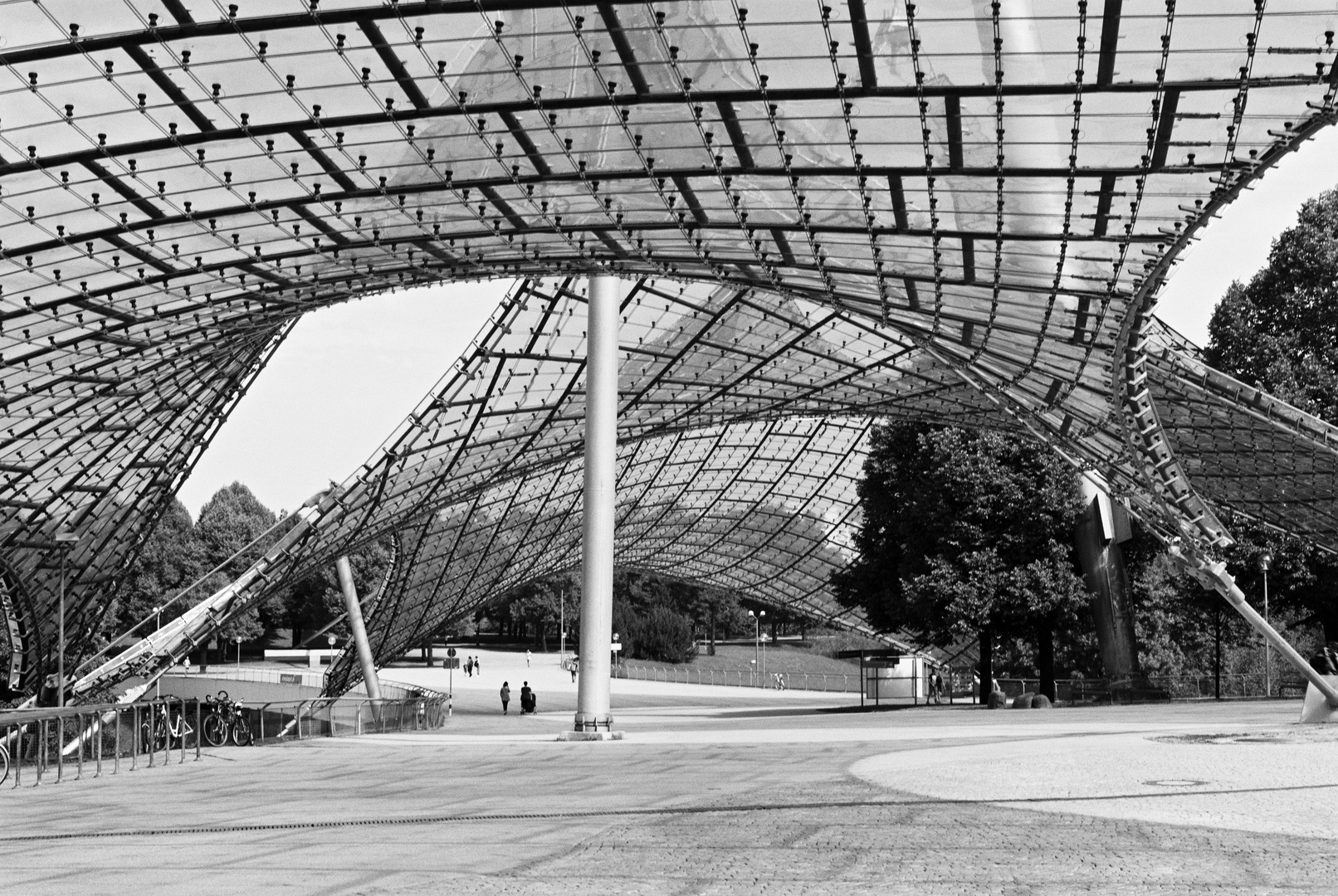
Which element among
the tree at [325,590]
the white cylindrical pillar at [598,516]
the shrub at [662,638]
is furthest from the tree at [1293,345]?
the tree at [325,590]

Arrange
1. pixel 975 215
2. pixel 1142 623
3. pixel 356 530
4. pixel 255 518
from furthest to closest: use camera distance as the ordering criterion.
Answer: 1. pixel 255 518
2. pixel 1142 623
3. pixel 356 530
4. pixel 975 215

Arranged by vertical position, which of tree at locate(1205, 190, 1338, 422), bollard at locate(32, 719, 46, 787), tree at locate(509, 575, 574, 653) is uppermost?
tree at locate(1205, 190, 1338, 422)

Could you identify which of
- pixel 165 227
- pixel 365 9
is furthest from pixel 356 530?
pixel 365 9

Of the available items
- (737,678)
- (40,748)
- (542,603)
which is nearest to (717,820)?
(40,748)

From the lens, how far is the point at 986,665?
69500 mm

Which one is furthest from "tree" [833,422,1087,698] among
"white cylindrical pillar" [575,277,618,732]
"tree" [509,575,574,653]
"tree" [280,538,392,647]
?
"tree" [509,575,574,653]

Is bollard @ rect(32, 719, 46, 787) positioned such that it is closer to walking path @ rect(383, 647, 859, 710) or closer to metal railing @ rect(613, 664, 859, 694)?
walking path @ rect(383, 647, 859, 710)

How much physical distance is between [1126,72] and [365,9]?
14902 mm

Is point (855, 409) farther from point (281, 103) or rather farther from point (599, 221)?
point (281, 103)

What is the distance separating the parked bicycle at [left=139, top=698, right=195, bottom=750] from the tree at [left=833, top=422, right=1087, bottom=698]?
4000cm

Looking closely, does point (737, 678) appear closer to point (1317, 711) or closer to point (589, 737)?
point (589, 737)

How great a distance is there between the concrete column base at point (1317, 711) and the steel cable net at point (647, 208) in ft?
Answer: 20.8

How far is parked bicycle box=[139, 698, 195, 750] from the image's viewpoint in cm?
3269

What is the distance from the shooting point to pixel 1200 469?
211 feet
